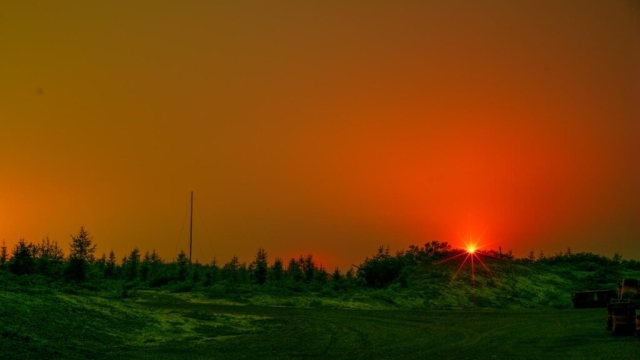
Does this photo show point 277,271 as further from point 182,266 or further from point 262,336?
point 262,336

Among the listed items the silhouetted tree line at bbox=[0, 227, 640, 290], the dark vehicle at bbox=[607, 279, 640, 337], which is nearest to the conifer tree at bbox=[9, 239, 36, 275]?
the silhouetted tree line at bbox=[0, 227, 640, 290]

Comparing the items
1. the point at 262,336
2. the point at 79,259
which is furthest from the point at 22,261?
the point at 262,336

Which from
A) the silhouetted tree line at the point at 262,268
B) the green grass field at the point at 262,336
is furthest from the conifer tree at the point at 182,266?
the green grass field at the point at 262,336

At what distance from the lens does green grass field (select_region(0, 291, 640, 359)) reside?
71.2 feet

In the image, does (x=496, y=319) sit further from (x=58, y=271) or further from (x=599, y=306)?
(x=58, y=271)

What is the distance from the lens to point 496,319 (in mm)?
39094

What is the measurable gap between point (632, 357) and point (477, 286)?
4109 cm

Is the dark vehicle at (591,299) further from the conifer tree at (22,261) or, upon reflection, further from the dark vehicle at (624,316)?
the conifer tree at (22,261)

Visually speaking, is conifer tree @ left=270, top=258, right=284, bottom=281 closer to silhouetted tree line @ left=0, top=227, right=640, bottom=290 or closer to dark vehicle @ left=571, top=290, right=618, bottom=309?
silhouetted tree line @ left=0, top=227, right=640, bottom=290

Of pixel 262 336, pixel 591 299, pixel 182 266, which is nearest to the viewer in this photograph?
pixel 262 336

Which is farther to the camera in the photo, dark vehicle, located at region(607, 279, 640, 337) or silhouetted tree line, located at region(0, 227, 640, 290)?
silhouetted tree line, located at region(0, 227, 640, 290)

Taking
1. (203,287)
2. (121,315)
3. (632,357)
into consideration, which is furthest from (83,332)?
(203,287)

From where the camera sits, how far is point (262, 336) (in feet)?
91.5

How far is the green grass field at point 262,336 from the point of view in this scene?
71.2ft
